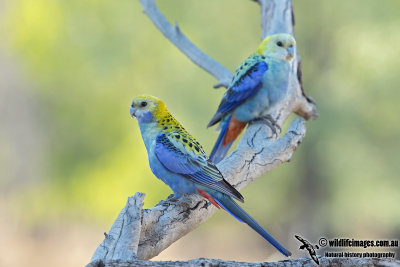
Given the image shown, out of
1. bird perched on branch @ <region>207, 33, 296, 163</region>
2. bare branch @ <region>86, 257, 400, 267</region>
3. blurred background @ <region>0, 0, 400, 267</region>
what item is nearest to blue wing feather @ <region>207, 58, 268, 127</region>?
bird perched on branch @ <region>207, 33, 296, 163</region>

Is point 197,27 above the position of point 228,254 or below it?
above

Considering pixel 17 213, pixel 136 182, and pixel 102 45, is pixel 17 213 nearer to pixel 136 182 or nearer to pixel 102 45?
pixel 136 182

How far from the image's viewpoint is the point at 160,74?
846 cm

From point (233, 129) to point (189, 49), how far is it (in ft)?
3.49

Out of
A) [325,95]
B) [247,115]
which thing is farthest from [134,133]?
[247,115]

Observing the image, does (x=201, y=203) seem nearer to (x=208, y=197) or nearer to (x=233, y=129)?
(x=208, y=197)

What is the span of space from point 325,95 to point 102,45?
3634 millimetres

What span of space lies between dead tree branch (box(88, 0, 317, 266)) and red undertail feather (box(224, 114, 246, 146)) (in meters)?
0.12

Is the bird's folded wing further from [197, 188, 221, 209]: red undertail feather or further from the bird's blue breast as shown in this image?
the bird's blue breast

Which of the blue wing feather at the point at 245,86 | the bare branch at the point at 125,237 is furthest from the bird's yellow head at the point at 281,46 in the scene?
the bare branch at the point at 125,237

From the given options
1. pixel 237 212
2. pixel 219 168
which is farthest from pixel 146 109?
pixel 237 212

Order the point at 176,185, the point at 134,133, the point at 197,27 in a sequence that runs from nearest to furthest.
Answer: the point at 176,185 → the point at 197,27 → the point at 134,133

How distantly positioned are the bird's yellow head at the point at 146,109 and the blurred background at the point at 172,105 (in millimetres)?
4605

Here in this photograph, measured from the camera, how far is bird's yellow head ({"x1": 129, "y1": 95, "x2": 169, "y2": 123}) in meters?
3.04
